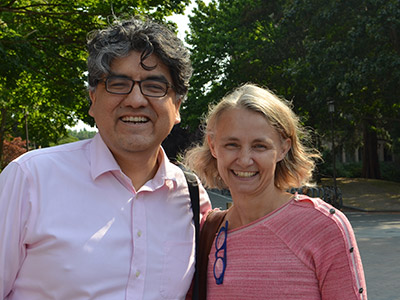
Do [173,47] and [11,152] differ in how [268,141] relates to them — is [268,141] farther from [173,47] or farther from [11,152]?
[11,152]

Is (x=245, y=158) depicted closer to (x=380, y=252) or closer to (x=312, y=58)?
(x=380, y=252)

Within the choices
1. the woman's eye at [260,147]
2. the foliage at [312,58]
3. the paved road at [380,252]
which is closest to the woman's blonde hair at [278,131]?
the woman's eye at [260,147]

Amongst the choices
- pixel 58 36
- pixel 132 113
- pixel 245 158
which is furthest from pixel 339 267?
pixel 58 36

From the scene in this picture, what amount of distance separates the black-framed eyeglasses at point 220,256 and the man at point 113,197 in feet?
0.45

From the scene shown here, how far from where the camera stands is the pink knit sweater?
239cm

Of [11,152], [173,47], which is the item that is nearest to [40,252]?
[173,47]

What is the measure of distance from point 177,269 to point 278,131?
886 mm

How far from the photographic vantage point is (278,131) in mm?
2707

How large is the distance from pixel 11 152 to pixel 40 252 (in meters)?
48.2

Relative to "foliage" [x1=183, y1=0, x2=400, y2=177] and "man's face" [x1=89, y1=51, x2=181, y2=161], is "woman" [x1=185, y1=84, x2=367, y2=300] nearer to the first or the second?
"man's face" [x1=89, y1=51, x2=181, y2=161]

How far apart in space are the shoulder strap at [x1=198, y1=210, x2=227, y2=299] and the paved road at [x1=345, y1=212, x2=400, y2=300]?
6.12 metres

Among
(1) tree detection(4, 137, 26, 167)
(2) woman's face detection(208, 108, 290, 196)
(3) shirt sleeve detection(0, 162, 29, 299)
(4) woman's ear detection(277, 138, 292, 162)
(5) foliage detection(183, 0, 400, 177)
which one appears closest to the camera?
(3) shirt sleeve detection(0, 162, 29, 299)

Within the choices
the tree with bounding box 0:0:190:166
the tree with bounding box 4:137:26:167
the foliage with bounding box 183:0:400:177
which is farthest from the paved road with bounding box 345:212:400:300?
the tree with bounding box 4:137:26:167

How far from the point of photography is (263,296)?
2498 mm
